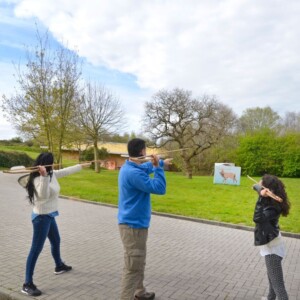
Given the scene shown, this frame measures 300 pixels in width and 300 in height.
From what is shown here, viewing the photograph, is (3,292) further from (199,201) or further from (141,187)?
(199,201)

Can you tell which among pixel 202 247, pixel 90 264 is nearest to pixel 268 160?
pixel 202 247

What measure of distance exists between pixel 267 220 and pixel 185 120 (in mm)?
22882

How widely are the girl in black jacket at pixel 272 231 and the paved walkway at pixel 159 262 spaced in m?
0.80

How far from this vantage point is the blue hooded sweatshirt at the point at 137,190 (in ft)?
11.3

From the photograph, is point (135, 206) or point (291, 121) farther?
point (291, 121)

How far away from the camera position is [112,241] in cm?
693

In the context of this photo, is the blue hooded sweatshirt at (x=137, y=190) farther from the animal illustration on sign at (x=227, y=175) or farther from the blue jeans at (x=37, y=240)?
the animal illustration on sign at (x=227, y=175)

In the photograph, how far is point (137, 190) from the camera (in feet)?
11.8

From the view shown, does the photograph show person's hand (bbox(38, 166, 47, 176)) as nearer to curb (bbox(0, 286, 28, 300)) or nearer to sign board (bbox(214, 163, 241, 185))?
curb (bbox(0, 286, 28, 300))

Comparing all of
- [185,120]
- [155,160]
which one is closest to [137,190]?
[155,160]

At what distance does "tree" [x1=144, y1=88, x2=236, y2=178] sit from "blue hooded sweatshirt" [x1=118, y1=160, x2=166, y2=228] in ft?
74.3

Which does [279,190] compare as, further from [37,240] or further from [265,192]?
[37,240]

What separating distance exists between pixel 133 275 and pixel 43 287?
5.14 feet

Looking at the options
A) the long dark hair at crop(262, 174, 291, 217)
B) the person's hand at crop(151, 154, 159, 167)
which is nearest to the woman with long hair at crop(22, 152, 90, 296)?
the person's hand at crop(151, 154, 159, 167)
